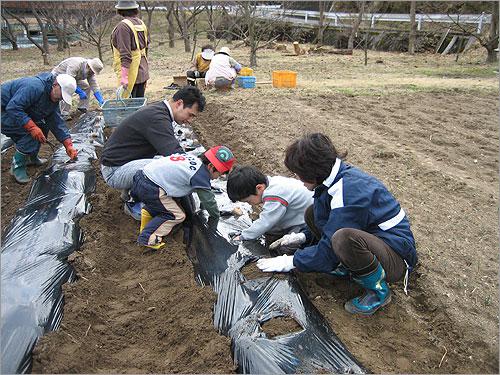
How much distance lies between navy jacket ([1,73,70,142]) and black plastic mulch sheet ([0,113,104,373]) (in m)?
0.38

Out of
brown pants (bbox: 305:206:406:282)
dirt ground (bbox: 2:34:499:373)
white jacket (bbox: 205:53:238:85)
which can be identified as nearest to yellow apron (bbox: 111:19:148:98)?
dirt ground (bbox: 2:34:499:373)

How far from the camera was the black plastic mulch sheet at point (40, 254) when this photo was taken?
2.03 m

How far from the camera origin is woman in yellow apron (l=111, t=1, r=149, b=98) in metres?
5.00

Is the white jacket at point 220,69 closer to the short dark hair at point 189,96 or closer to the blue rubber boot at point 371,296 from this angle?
the short dark hair at point 189,96

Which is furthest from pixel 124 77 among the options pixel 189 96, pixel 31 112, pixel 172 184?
pixel 172 184

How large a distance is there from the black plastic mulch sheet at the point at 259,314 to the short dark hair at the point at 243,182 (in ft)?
1.21

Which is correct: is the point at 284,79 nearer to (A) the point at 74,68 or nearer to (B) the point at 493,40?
(A) the point at 74,68

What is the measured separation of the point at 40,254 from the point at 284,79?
667 cm

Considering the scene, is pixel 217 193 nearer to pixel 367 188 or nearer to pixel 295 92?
pixel 367 188

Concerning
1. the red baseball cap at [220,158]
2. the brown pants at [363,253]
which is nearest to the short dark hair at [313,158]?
the brown pants at [363,253]

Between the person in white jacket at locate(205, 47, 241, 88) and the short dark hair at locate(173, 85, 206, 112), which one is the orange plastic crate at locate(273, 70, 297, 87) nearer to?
the person in white jacket at locate(205, 47, 241, 88)

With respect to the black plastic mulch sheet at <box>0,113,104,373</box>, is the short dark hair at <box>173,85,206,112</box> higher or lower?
higher

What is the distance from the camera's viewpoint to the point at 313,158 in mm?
2262

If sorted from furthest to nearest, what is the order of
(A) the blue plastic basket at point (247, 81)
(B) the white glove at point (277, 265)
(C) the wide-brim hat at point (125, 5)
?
(A) the blue plastic basket at point (247, 81) < (C) the wide-brim hat at point (125, 5) < (B) the white glove at point (277, 265)
